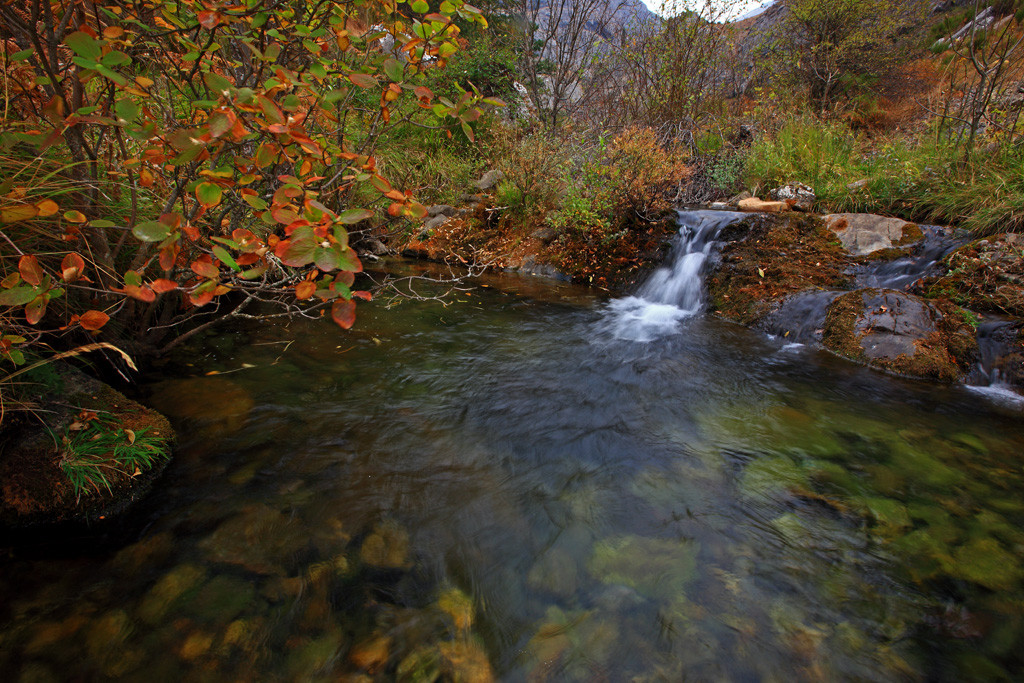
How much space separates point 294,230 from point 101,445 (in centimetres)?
174

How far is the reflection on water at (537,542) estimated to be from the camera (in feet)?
5.28

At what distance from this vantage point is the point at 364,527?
2.11 meters

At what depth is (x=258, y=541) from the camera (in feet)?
6.47

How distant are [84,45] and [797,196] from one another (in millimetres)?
8315

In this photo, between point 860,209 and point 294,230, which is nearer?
point 294,230

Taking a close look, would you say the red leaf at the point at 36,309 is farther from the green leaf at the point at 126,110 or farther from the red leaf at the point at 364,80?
the red leaf at the point at 364,80

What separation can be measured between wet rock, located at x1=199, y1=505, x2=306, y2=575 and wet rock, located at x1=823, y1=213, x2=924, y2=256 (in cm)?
665

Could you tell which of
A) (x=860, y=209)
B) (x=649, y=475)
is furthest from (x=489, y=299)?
(x=860, y=209)

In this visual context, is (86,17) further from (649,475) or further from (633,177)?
(633,177)

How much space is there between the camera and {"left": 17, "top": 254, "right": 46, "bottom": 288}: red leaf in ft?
4.50

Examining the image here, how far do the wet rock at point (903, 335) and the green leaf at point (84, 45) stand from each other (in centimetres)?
553

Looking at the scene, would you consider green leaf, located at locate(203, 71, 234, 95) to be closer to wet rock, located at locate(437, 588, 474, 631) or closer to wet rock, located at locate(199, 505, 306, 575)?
wet rock, located at locate(199, 505, 306, 575)

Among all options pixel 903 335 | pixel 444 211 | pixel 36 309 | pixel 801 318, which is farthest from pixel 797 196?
pixel 36 309

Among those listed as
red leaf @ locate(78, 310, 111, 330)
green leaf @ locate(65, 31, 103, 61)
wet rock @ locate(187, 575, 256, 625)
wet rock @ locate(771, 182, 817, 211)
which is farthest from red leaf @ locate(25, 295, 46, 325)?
wet rock @ locate(771, 182, 817, 211)
